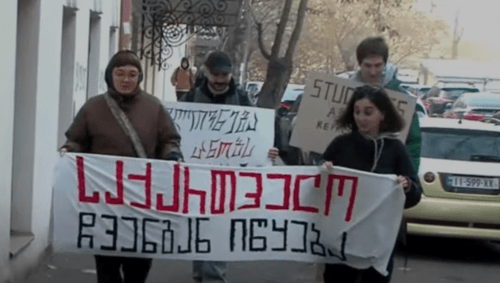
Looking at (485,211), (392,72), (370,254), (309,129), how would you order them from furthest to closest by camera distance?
(485,211), (309,129), (392,72), (370,254)

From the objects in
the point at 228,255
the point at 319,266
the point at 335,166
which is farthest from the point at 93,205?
the point at 319,266

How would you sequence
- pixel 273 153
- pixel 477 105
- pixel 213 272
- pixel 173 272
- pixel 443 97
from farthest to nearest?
pixel 443 97 < pixel 477 105 < pixel 173 272 < pixel 273 153 < pixel 213 272

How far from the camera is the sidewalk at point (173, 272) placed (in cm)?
926

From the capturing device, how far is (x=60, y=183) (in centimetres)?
659

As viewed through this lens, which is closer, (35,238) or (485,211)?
(35,238)

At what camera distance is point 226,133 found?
32.2 feet

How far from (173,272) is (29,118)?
1876 mm

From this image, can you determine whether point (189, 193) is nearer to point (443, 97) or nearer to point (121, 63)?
point (121, 63)

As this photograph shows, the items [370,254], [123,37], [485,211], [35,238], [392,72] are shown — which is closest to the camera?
[370,254]

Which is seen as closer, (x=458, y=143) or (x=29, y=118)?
(x=29, y=118)

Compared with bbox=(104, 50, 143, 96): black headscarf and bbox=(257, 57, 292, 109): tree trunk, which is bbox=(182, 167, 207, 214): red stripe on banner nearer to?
bbox=(104, 50, 143, 96): black headscarf

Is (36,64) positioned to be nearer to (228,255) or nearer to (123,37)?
(228,255)

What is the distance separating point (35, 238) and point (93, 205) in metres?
2.84

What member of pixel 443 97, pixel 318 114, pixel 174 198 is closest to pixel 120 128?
pixel 174 198
